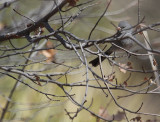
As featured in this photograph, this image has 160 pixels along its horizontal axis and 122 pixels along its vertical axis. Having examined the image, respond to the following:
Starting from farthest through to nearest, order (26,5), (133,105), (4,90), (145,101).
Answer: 1. (145,101)
2. (133,105)
3. (4,90)
4. (26,5)

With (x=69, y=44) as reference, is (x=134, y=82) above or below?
above

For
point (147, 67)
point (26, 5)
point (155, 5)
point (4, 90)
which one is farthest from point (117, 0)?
point (4, 90)

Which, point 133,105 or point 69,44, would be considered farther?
point 133,105

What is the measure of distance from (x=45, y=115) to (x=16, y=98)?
0.67 m

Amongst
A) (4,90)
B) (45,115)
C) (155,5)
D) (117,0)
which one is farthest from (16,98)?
(155,5)

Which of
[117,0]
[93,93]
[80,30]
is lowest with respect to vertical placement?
[93,93]

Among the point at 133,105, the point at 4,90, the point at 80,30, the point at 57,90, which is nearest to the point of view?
the point at 4,90

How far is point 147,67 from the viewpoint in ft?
23.5

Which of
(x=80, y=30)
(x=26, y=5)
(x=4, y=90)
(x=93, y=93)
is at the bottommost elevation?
(x=4, y=90)

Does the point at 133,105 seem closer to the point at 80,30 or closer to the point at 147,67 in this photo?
the point at 147,67

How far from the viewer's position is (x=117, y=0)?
7.16 m

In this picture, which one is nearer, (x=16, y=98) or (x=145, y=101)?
(x=16, y=98)

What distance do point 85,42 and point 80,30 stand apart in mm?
4252

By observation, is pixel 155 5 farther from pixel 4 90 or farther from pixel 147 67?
pixel 4 90
